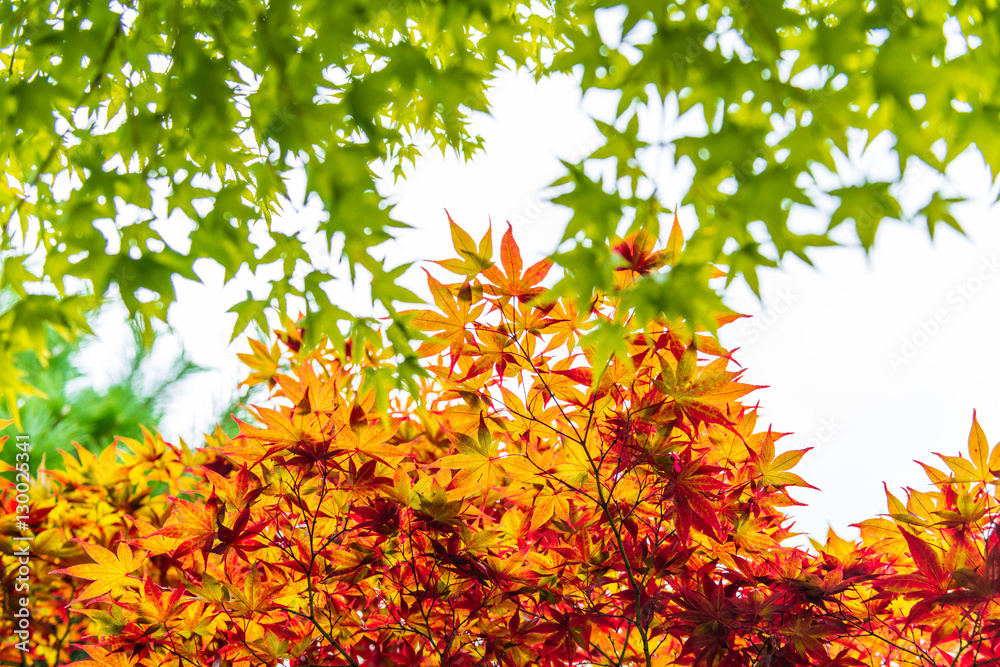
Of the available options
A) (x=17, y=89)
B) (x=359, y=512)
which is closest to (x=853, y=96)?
(x=359, y=512)

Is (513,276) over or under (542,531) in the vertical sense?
over

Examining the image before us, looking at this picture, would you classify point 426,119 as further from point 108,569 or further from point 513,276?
point 108,569

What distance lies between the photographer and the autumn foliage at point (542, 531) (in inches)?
43.2

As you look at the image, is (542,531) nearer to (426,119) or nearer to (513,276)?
(513,276)

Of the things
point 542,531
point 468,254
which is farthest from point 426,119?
point 542,531

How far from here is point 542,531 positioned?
1.31 metres

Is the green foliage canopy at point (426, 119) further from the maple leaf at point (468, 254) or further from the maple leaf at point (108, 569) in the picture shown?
the maple leaf at point (108, 569)

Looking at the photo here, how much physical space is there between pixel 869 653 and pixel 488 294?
40.5 inches

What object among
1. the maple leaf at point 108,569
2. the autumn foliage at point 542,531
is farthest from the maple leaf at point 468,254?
the maple leaf at point 108,569

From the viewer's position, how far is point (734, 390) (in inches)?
42.3

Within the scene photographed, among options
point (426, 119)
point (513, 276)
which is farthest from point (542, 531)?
point (426, 119)

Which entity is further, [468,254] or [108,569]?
[108,569]

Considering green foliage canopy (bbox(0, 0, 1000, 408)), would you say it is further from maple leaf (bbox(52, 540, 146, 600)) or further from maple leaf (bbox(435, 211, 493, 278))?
maple leaf (bbox(52, 540, 146, 600))

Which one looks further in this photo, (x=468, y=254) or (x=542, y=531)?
(x=542, y=531)
